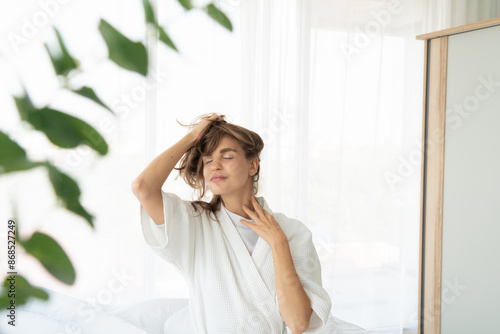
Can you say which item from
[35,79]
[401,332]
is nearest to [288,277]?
[35,79]

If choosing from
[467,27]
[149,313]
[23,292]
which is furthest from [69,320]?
[467,27]

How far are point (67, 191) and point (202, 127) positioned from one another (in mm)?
1186

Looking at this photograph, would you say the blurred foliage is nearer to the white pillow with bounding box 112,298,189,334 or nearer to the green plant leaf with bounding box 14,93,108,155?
the green plant leaf with bounding box 14,93,108,155

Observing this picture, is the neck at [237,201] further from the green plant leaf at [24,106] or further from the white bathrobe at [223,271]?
the green plant leaf at [24,106]

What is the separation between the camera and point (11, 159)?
26cm

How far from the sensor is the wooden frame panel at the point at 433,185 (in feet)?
9.51

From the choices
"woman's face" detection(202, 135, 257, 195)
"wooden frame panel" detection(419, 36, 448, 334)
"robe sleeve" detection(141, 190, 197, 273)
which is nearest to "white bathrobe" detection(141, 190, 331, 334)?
"robe sleeve" detection(141, 190, 197, 273)

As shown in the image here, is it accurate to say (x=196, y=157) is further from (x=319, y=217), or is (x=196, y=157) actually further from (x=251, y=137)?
(x=319, y=217)

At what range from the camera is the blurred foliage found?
0.26 m

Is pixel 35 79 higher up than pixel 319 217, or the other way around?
pixel 35 79

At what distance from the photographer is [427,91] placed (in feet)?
9.70

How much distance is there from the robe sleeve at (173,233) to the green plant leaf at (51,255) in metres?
1.08

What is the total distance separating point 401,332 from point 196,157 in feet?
8.69

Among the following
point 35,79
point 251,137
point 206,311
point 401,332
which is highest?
point 35,79
